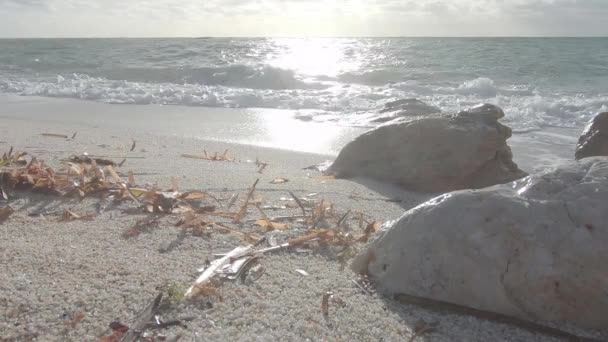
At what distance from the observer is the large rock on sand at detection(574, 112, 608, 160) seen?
13.9 ft

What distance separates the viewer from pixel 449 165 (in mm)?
3859

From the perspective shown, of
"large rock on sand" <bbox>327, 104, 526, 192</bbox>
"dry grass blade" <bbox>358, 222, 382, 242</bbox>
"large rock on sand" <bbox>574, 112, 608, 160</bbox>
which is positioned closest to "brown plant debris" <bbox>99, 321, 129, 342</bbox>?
"dry grass blade" <bbox>358, 222, 382, 242</bbox>

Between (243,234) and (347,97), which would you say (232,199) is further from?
(347,97)

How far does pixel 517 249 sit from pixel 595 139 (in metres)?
3.12

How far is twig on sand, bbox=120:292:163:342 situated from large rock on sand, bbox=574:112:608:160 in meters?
3.80

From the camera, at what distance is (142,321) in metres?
1.57

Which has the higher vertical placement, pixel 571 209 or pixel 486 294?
pixel 571 209

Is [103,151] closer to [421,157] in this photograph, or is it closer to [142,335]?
[421,157]

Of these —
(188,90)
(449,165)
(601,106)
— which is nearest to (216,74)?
(188,90)

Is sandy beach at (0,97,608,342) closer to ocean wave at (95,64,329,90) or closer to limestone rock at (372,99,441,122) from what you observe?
limestone rock at (372,99,441,122)

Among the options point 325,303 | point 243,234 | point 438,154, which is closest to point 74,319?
point 325,303

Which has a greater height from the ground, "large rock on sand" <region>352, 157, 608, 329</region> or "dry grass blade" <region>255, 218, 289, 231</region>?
"large rock on sand" <region>352, 157, 608, 329</region>

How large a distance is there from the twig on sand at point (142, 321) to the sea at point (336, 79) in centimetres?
597

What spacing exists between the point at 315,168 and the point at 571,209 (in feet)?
9.53
